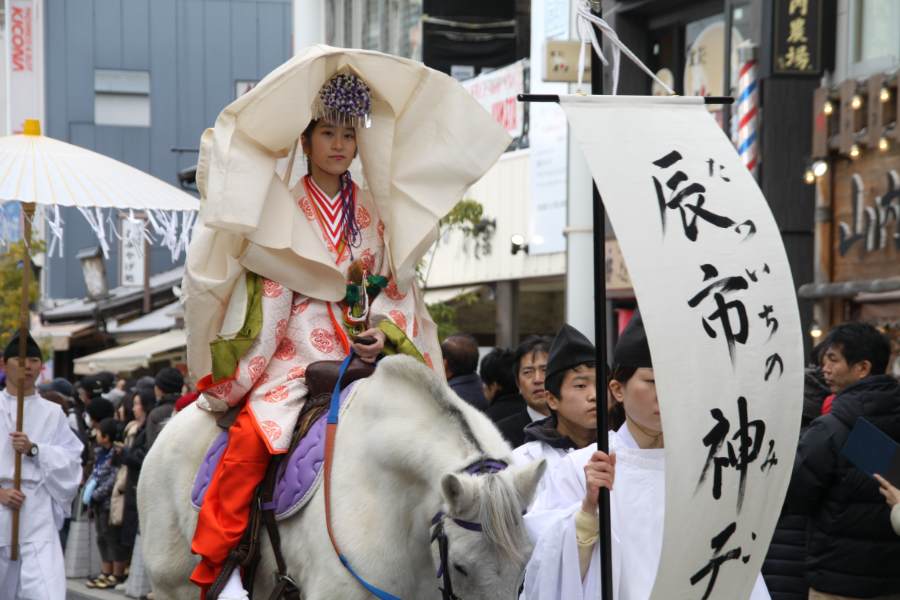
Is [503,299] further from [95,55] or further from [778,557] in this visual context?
[95,55]

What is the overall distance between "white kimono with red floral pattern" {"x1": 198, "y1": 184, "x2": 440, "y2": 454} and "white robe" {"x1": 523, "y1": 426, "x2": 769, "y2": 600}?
1.46 metres

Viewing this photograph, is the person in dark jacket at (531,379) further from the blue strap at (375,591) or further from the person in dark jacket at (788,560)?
A: the blue strap at (375,591)

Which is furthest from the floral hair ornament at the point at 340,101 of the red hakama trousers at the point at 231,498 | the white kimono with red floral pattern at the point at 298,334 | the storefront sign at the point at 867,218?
the storefront sign at the point at 867,218

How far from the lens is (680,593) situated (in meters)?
4.55

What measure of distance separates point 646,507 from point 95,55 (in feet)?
130

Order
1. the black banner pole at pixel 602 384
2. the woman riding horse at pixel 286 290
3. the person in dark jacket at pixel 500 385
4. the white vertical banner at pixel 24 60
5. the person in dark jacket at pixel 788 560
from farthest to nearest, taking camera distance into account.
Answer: the white vertical banner at pixel 24 60, the person in dark jacket at pixel 500 385, the person in dark jacket at pixel 788 560, the woman riding horse at pixel 286 290, the black banner pole at pixel 602 384

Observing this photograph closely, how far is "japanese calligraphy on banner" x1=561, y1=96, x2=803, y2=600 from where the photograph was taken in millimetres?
4453

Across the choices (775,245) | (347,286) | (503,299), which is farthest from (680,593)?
(503,299)

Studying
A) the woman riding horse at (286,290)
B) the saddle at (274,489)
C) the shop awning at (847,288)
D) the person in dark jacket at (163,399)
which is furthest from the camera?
the shop awning at (847,288)

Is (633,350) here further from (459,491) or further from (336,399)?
(336,399)

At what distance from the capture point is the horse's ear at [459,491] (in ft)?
16.6

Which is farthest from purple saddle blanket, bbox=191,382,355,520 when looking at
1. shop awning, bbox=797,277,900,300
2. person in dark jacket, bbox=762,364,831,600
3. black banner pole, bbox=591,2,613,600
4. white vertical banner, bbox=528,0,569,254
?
white vertical banner, bbox=528,0,569,254

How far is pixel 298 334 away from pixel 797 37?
33.2ft

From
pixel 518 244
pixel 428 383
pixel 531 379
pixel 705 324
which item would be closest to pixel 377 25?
pixel 518 244
